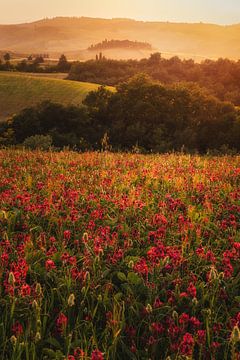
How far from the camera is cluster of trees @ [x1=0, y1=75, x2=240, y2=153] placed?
4700cm

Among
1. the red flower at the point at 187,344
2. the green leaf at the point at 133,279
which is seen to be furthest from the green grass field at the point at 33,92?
the red flower at the point at 187,344

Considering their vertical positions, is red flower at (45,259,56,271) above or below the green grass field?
above

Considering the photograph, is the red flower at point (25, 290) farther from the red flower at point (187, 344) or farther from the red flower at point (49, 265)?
the red flower at point (187, 344)

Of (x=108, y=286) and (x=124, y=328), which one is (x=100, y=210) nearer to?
(x=108, y=286)

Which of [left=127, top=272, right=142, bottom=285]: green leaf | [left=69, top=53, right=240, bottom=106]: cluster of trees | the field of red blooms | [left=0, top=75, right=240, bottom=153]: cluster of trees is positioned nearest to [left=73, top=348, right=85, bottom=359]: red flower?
the field of red blooms

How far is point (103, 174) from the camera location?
28.7ft

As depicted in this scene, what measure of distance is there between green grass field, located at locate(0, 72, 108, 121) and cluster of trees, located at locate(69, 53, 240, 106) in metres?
13.6

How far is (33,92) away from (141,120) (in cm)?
4933

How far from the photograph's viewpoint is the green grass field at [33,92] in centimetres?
8479

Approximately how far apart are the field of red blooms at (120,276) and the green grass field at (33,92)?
3064 inches

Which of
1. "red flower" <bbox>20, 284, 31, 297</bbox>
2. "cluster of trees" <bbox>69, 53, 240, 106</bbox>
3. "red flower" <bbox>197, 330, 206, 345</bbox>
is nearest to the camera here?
"red flower" <bbox>197, 330, 206, 345</bbox>

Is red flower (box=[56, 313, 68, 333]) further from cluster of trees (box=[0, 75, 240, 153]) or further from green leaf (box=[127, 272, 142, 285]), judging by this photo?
cluster of trees (box=[0, 75, 240, 153])

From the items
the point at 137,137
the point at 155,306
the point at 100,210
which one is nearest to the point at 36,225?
the point at 100,210

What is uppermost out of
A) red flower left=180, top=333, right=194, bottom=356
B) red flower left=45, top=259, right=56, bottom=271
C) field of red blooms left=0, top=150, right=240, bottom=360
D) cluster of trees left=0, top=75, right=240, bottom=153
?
red flower left=180, top=333, right=194, bottom=356
